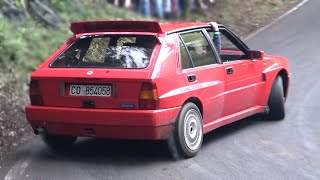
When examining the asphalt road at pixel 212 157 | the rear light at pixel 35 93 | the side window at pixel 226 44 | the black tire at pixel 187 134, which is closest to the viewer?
the asphalt road at pixel 212 157

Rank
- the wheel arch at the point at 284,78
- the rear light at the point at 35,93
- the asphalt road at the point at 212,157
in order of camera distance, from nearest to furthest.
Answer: the asphalt road at the point at 212,157 → the rear light at the point at 35,93 → the wheel arch at the point at 284,78

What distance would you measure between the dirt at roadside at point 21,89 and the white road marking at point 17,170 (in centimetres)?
44

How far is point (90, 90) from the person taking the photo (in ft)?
21.5

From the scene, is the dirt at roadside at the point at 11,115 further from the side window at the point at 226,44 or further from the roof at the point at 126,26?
the side window at the point at 226,44

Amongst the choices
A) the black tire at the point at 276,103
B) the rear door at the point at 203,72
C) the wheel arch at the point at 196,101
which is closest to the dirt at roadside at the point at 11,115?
the wheel arch at the point at 196,101

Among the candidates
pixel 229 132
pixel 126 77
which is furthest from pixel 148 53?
pixel 229 132

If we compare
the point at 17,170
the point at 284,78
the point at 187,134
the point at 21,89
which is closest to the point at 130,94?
the point at 187,134

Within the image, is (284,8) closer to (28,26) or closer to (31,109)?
(28,26)

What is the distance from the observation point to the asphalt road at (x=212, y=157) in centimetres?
621

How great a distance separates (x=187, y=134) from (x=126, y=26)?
1388 millimetres

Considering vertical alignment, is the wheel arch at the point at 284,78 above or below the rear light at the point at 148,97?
below

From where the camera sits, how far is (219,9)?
19203mm

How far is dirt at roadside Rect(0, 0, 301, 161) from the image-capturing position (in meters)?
7.96

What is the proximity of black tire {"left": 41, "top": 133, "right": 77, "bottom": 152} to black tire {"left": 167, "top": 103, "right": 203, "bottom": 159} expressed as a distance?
4.57ft
